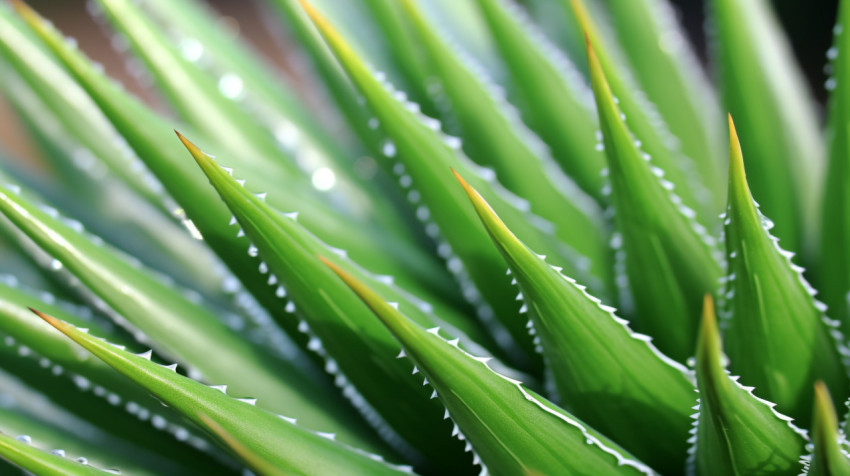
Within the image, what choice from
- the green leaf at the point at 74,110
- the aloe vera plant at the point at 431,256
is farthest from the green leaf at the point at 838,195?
the green leaf at the point at 74,110

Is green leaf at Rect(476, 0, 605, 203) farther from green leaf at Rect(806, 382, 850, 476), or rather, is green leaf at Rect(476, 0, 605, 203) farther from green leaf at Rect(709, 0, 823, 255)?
green leaf at Rect(806, 382, 850, 476)

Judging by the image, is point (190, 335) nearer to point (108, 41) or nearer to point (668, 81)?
point (668, 81)

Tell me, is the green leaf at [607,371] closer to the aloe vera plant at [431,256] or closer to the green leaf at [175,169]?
the aloe vera plant at [431,256]

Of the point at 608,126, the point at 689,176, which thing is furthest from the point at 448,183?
the point at 689,176

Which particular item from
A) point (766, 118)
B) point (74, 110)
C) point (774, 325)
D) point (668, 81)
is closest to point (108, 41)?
point (74, 110)

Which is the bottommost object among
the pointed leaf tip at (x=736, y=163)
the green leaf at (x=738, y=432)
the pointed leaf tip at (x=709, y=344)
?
the green leaf at (x=738, y=432)
